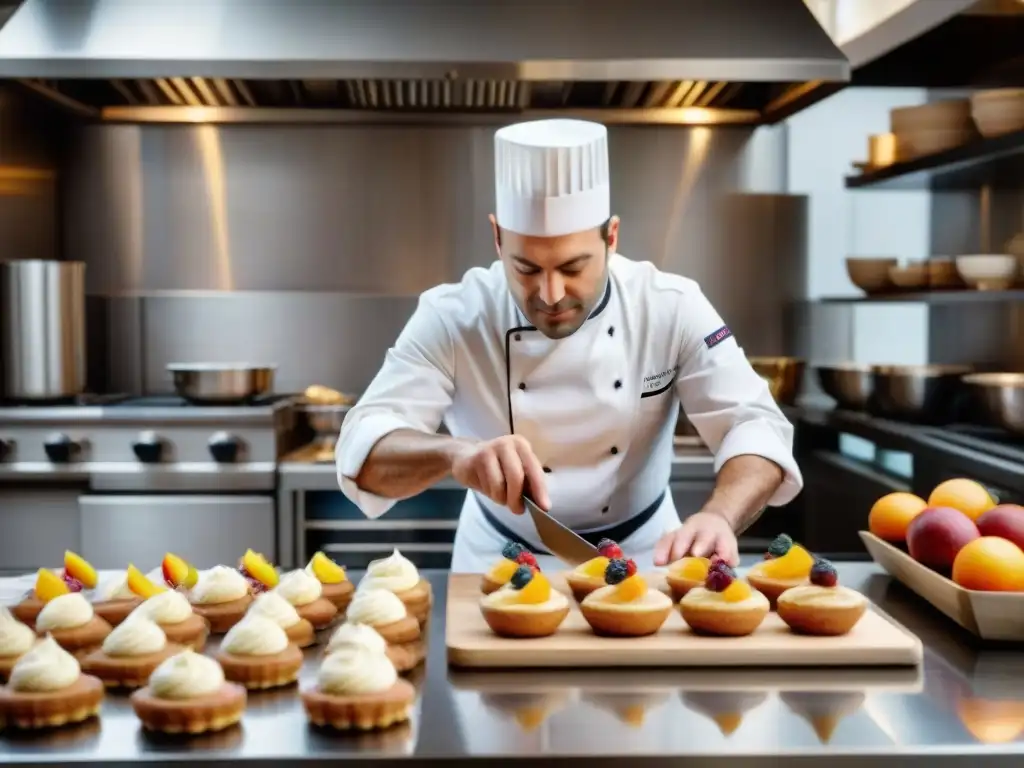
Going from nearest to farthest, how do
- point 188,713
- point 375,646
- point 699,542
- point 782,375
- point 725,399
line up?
1. point 188,713
2. point 375,646
3. point 699,542
4. point 725,399
5. point 782,375

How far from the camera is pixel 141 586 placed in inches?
70.7

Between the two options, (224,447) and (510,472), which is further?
(224,447)

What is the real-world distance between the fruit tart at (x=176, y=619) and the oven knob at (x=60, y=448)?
2.25 meters

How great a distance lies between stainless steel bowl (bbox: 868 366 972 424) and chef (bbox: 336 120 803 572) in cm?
127

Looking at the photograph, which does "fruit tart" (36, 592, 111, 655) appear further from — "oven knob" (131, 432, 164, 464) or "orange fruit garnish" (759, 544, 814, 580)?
"oven knob" (131, 432, 164, 464)

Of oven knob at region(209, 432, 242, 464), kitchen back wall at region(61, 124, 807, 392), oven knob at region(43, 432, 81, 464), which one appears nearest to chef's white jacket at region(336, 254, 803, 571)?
oven knob at region(209, 432, 242, 464)

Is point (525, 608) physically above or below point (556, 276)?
below

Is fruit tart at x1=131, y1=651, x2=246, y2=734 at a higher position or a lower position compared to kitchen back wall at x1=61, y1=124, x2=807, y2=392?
lower

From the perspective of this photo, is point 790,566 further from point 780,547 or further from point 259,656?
point 259,656

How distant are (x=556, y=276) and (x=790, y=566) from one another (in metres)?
0.70

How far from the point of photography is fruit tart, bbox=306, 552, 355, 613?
1.83 meters

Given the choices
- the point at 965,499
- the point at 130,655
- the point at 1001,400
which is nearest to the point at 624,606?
the point at 130,655

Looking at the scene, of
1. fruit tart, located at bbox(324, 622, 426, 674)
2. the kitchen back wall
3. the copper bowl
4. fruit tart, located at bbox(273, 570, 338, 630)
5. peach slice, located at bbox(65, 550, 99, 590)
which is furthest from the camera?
the kitchen back wall

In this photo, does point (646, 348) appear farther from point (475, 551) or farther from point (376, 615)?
point (376, 615)
